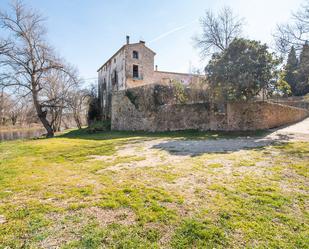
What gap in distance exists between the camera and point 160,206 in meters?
2.69

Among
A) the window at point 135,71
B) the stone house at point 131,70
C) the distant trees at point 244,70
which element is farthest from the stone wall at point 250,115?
the window at point 135,71

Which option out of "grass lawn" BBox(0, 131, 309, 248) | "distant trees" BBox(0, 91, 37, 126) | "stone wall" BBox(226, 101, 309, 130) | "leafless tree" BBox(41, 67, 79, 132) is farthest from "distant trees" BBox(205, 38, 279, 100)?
"distant trees" BBox(0, 91, 37, 126)

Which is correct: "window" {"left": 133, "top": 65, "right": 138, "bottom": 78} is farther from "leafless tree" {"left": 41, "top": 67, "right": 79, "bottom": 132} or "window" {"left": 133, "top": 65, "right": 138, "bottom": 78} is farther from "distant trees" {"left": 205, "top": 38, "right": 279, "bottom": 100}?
"distant trees" {"left": 205, "top": 38, "right": 279, "bottom": 100}

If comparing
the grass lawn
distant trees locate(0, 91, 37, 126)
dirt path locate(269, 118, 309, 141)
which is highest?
distant trees locate(0, 91, 37, 126)

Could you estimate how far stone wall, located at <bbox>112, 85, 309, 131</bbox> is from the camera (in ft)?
34.5

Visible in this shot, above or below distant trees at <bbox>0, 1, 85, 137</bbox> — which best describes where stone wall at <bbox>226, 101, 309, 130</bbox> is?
below

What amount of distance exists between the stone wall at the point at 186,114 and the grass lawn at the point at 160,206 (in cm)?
620

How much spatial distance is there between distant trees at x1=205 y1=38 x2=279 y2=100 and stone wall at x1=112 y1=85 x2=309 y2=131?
0.90 metres

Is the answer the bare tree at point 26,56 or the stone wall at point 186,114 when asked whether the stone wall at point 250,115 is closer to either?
the stone wall at point 186,114

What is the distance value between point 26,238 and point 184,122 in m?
11.1

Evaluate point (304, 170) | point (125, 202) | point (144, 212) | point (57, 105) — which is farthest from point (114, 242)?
point (57, 105)

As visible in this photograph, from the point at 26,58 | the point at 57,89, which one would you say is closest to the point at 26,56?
the point at 26,58

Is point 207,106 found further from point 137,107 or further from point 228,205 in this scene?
point 228,205

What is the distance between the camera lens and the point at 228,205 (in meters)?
2.67
